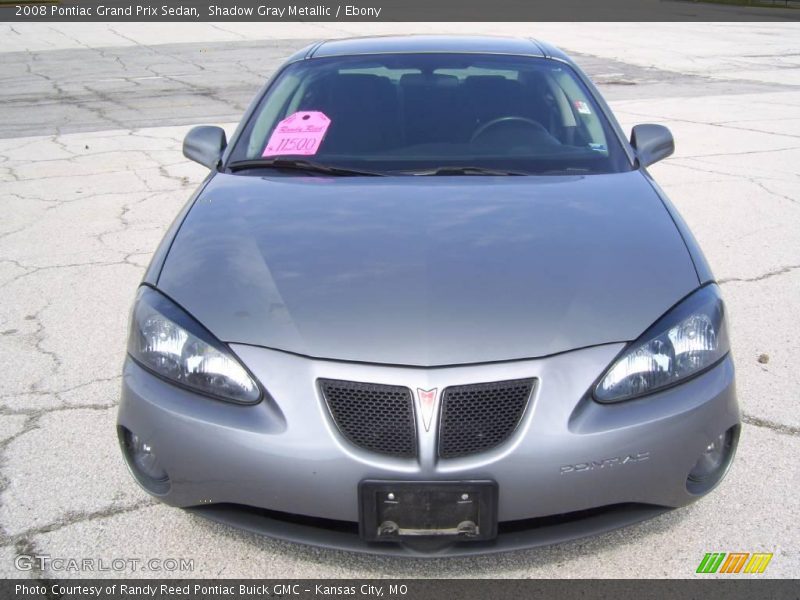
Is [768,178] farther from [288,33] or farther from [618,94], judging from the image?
[288,33]

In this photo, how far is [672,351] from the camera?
2383 mm

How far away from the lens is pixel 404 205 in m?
3.01

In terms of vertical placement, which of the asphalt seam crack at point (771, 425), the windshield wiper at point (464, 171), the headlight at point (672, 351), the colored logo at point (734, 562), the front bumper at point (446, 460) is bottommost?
the asphalt seam crack at point (771, 425)

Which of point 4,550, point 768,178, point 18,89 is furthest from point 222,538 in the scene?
point 18,89

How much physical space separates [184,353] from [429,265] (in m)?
0.75

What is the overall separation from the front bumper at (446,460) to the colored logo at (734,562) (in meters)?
0.32

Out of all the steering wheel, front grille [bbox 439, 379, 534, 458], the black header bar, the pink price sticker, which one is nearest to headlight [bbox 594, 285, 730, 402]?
front grille [bbox 439, 379, 534, 458]

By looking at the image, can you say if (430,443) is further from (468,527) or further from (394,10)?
(394,10)

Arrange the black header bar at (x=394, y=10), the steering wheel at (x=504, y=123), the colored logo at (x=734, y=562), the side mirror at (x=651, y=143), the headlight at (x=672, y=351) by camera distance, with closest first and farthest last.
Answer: the headlight at (x=672, y=351) → the colored logo at (x=734, y=562) → the steering wheel at (x=504, y=123) → the side mirror at (x=651, y=143) → the black header bar at (x=394, y=10)

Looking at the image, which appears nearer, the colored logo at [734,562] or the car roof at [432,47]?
the colored logo at [734,562]

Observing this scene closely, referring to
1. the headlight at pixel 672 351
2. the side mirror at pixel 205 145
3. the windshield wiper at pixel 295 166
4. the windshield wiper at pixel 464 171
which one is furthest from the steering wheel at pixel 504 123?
the headlight at pixel 672 351

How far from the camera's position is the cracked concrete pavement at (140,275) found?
263 centimetres

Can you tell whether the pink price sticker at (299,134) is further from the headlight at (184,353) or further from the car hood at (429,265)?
the headlight at (184,353)

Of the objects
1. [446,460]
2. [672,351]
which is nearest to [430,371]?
[446,460]
